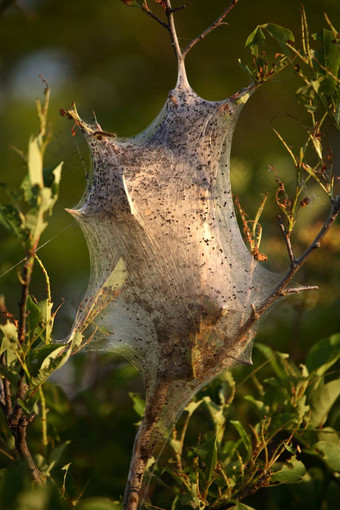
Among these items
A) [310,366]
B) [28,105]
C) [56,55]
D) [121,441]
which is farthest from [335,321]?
[56,55]

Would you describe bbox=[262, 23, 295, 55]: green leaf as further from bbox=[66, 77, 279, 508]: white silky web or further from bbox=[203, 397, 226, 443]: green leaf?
bbox=[203, 397, 226, 443]: green leaf

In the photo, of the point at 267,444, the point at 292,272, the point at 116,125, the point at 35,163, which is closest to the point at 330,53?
the point at 292,272

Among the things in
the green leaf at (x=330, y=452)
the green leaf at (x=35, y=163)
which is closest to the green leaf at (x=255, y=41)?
the green leaf at (x=35, y=163)

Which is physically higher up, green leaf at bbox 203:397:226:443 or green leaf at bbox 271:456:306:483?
green leaf at bbox 203:397:226:443

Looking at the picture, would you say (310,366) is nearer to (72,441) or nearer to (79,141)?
(72,441)

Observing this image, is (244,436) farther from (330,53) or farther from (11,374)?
(330,53)

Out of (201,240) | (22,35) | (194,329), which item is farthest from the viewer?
(22,35)

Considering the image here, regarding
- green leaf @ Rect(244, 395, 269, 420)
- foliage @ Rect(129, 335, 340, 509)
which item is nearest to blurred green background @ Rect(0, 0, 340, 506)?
foliage @ Rect(129, 335, 340, 509)
